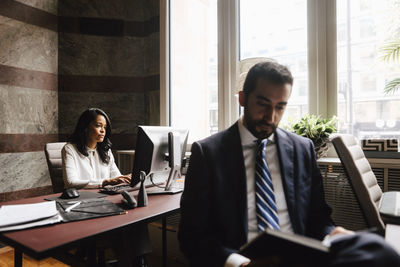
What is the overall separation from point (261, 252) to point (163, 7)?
10.7 ft

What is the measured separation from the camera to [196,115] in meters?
3.43

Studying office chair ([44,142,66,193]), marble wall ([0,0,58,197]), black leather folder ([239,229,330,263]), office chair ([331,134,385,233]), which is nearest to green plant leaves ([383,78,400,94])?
office chair ([331,134,385,233])

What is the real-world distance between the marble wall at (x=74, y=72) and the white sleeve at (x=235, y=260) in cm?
260

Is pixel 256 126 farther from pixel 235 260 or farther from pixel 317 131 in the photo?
pixel 317 131

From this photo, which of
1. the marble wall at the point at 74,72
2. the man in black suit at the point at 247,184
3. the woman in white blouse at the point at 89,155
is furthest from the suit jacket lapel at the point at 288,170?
the marble wall at the point at 74,72

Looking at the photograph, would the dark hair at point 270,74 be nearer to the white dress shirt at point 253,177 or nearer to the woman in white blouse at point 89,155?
the white dress shirt at point 253,177

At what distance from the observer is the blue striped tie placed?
104 centimetres

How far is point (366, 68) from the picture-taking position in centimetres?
225

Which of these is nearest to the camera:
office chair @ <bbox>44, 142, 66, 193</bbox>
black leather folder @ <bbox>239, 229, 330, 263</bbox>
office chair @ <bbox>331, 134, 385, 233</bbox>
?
black leather folder @ <bbox>239, 229, 330, 263</bbox>

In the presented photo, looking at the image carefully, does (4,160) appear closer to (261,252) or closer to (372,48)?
(261,252)

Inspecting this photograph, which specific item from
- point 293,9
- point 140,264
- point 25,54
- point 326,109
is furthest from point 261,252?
point 25,54

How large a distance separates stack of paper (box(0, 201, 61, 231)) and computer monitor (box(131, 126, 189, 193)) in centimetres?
48

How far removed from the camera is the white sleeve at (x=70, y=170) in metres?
2.06

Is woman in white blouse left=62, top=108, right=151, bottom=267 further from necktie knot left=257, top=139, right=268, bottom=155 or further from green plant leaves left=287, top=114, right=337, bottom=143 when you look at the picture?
green plant leaves left=287, top=114, right=337, bottom=143
